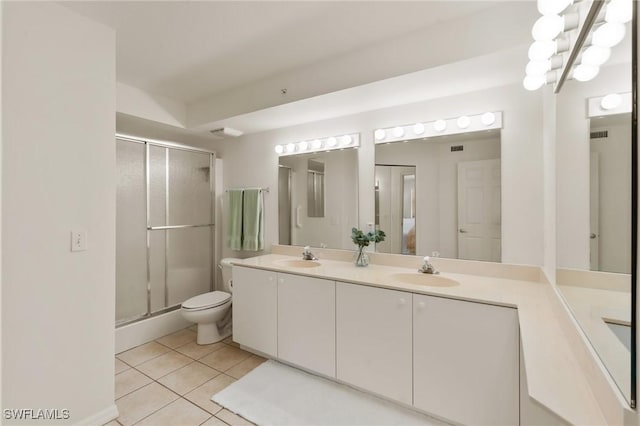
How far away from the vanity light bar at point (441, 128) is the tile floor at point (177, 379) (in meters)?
2.15

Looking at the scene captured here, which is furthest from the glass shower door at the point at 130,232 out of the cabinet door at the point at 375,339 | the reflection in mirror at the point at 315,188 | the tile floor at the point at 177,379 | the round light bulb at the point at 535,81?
the round light bulb at the point at 535,81

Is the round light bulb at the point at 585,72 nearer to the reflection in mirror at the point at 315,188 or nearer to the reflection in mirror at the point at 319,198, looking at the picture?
the reflection in mirror at the point at 319,198

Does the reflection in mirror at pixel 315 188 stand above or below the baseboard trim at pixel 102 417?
above

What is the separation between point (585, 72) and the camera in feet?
3.07

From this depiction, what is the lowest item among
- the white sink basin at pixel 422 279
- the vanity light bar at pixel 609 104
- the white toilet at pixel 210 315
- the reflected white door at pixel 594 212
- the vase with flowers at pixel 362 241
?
the white toilet at pixel 210 315

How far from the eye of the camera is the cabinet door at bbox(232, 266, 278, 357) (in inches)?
86.3

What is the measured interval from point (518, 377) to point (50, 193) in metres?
2.51

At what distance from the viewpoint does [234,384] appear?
1967 mm

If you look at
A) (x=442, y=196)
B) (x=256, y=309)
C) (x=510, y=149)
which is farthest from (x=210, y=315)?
(x=510, y=149)

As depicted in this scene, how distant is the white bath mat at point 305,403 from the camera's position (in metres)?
1.64

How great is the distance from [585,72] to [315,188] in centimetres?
206

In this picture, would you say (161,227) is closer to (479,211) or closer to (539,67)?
(479,211)

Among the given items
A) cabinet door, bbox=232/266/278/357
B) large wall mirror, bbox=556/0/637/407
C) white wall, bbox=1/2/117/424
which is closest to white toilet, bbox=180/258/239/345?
cabinet door, bbox=232/266/278/357

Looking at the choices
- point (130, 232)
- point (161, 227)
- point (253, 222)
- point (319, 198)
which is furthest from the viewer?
point (253, 222)
